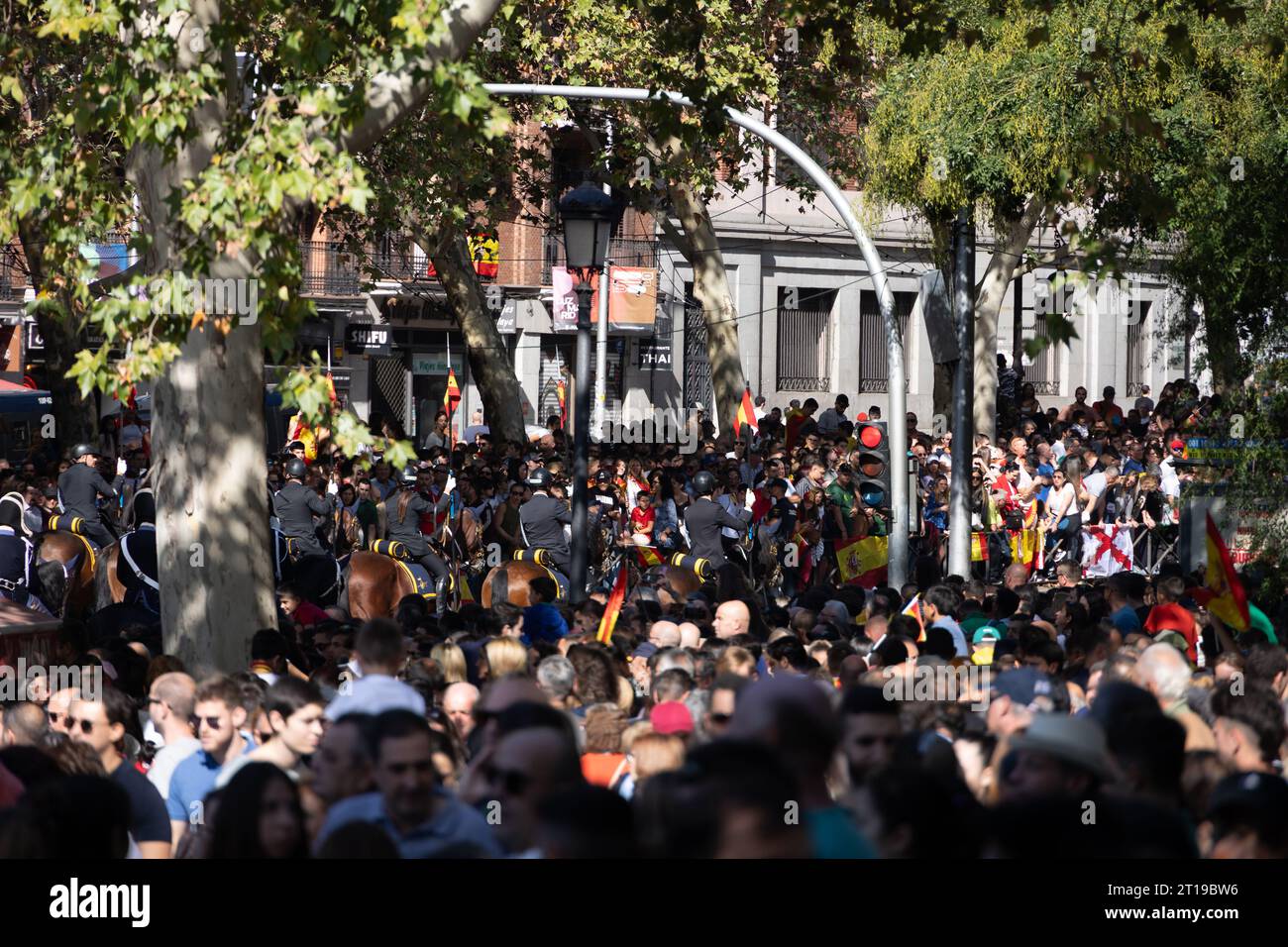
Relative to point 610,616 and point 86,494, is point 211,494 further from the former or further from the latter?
point 86,494

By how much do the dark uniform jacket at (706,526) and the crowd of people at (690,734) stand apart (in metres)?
4.36

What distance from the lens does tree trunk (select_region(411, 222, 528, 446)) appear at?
3073 cm

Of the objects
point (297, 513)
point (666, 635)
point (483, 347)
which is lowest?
point (666, 635)

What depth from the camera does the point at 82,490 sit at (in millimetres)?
19047

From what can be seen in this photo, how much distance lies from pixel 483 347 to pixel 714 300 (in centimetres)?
381

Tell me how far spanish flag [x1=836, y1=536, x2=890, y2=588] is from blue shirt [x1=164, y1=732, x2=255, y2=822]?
12788mm

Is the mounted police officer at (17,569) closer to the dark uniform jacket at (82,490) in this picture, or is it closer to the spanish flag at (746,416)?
the dark uniform jacket at (82,490)

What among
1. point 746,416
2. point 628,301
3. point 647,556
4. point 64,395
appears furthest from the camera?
point 628,301

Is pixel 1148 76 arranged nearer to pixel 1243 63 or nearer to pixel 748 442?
pixel 1243 63

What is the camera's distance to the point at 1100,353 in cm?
4478

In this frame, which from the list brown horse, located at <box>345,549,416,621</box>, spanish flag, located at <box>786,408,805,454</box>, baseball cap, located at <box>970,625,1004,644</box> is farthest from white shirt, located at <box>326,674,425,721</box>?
spanish flag, located at <box>786,408,805,454</box>

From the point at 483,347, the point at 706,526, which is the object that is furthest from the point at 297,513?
the point at 483,347

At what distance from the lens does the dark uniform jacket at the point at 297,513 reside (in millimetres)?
17953

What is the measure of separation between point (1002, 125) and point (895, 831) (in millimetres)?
16769
